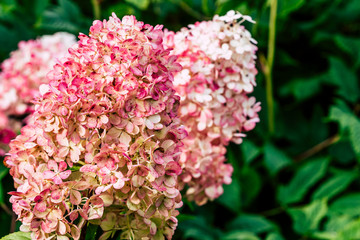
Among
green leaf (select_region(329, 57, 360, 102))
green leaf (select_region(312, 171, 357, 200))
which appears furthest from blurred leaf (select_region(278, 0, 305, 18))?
green leaf (select_region(312, 171, 357, 200))

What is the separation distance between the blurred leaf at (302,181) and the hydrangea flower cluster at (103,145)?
907mm

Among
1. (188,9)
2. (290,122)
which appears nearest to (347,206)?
(290,122)

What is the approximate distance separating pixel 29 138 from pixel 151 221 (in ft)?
0.73

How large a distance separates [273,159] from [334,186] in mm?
222

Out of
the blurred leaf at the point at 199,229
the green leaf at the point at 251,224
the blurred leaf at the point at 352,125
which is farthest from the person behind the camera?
the blurred leaf at the point at 352,125

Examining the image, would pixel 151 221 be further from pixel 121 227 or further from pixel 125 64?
pixel 125 64

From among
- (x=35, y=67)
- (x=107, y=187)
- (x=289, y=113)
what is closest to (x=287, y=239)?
(x=289, y=113)

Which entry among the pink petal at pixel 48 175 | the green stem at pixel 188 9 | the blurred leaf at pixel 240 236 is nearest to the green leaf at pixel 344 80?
the green stem at pixel 188 9

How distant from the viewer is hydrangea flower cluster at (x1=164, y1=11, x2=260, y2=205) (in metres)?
0.82

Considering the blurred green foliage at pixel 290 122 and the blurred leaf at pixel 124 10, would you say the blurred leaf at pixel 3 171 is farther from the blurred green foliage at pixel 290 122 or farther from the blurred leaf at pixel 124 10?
the blurred leaf at pixel 124 10

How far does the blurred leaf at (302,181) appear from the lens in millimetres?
1493

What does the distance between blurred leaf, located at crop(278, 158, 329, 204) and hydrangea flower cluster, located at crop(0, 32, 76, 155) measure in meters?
0.85

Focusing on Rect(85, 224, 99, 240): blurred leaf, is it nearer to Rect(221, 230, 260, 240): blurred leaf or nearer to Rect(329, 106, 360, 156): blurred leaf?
Rect(221, 230, 260, 240): blurred leaf

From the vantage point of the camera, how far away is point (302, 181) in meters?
1.52
